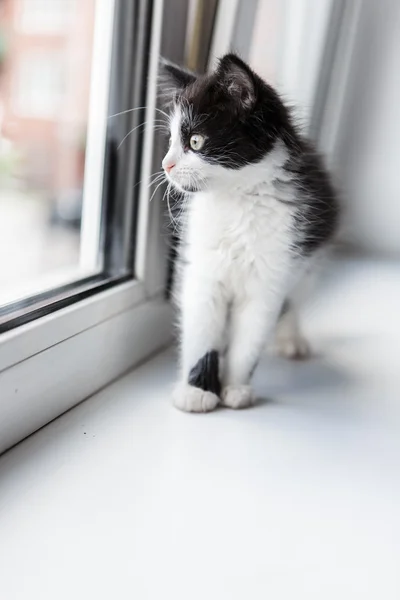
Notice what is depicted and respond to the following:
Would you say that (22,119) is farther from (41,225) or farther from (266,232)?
(266,232)

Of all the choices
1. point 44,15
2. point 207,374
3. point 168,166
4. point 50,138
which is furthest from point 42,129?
point 207,374

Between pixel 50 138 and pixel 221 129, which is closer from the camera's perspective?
pixel 221 129

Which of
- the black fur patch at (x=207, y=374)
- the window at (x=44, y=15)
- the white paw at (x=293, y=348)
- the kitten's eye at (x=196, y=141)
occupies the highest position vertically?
the window at (x=44, y=15)

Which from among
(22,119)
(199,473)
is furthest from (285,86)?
(199,473)

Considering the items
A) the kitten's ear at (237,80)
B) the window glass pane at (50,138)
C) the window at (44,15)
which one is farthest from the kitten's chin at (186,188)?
the window at (44,15)

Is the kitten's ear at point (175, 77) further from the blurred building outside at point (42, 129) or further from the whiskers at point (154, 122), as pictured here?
the blurred building outside at point (42, 129)

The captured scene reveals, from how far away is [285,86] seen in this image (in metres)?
1.34

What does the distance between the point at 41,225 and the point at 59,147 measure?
14cm

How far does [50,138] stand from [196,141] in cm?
37

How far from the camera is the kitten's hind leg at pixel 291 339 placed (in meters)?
1.27

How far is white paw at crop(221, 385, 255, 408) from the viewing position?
1.00 m

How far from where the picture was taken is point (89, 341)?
1.01 meters

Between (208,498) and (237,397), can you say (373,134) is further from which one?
(208,498)

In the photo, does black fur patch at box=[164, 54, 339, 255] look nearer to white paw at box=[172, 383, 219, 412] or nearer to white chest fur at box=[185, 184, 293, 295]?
white chest fur at box=[185, 184, 293, 295]
